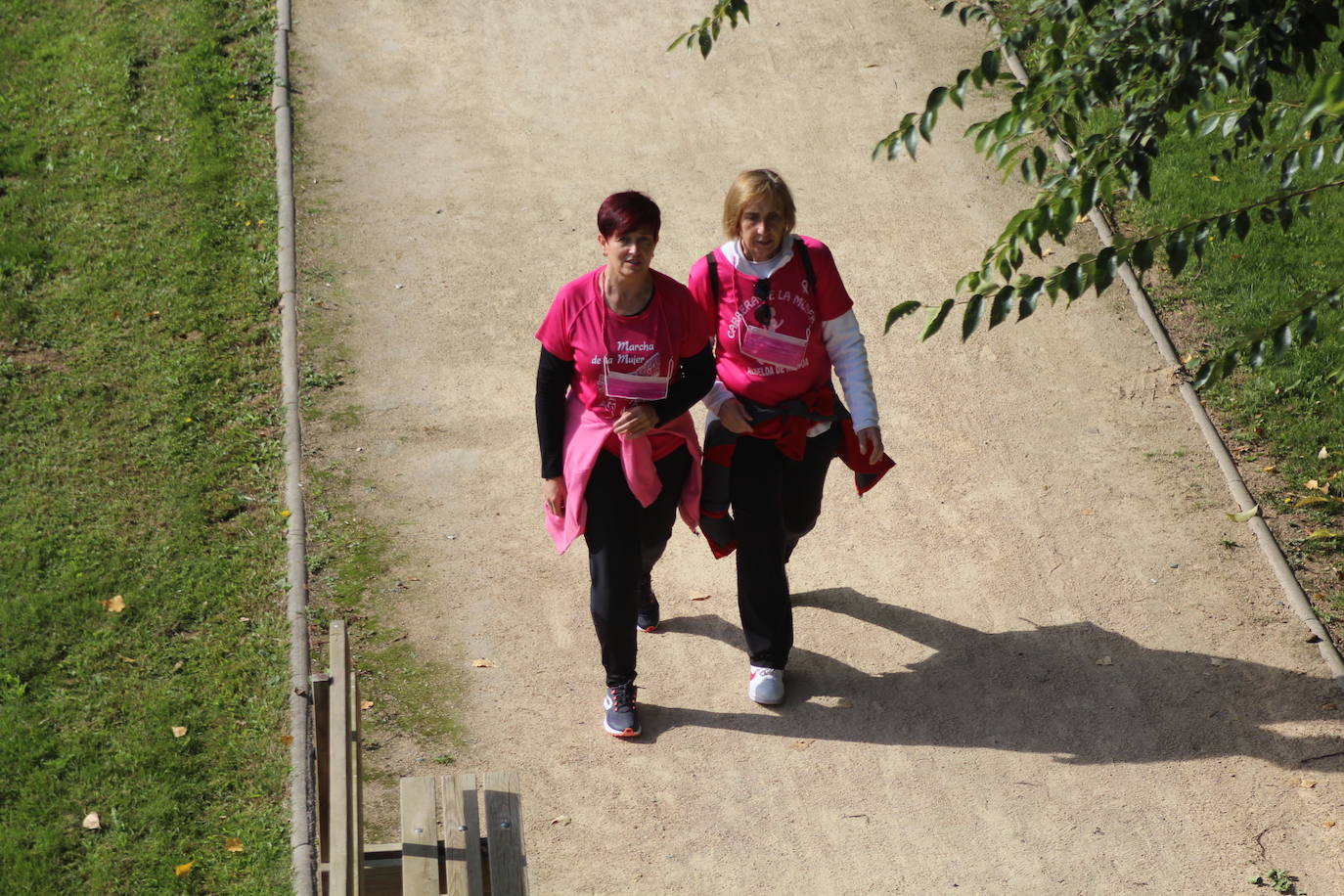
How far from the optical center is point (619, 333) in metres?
5.14

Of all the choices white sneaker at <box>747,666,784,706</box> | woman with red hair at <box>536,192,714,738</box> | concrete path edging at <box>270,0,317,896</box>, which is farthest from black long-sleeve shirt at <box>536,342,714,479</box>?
concrete path edging at <box>270,0,317,896</box>

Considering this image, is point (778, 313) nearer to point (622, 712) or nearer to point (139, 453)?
point (622, 712)

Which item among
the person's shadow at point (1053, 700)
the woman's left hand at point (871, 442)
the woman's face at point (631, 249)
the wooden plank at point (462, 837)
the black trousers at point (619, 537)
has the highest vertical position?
the woman's face at point (631, 249)

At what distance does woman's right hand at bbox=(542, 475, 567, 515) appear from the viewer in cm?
535

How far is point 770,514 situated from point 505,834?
68.9 inches

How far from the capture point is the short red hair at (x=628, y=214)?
16.0 feet

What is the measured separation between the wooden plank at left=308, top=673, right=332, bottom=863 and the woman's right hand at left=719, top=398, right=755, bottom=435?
1.80m

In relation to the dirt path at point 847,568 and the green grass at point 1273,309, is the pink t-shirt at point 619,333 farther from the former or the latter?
the green grass at point 1273,309

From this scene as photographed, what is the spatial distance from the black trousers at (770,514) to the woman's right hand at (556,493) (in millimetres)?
701

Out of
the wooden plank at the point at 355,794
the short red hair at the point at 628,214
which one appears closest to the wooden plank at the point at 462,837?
the wooden plank at the point at 355,794

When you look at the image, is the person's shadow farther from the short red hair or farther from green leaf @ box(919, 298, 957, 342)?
green leaf @ box(919, 298, 957, 342)

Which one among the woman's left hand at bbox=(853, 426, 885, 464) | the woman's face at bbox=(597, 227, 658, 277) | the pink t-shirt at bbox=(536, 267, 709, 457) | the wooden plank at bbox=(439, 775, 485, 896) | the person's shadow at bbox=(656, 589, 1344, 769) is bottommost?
the wooden plank at bbox=(439, 775, 485, 896)

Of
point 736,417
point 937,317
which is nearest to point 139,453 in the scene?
point 736,417

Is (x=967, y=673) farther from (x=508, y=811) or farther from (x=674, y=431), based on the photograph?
(x=508, y=811)
